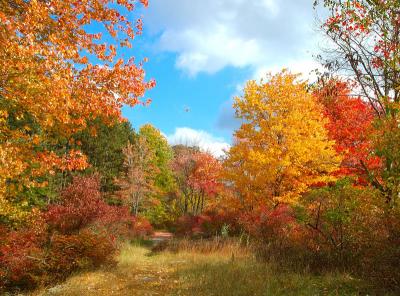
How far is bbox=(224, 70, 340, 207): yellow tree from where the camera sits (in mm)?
15750

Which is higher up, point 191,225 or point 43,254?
point 191,225

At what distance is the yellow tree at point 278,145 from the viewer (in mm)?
15750

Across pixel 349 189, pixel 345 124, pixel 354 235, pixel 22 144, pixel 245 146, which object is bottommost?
pixel 354 235

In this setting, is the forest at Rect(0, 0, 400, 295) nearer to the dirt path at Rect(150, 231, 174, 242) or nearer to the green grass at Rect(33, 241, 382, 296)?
the green grass at Rect(33, 241, 382, 296)

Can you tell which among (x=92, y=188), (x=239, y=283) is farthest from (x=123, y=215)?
(x=239, y=283)

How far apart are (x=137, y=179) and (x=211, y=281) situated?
27.6 meters

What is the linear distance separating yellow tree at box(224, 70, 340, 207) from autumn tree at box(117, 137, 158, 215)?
18948 mm

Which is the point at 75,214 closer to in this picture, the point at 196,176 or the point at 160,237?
the point at 160,237

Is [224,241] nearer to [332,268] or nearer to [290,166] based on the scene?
[290,166]

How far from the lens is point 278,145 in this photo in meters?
16.2

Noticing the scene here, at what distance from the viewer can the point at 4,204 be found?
9914 millimetres

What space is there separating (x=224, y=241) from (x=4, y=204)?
8.29 metres

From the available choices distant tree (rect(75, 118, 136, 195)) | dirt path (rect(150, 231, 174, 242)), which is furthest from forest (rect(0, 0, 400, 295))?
distant tree (rect(75, 118, 136, 195))

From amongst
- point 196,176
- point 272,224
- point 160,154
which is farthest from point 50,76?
point 160,154
